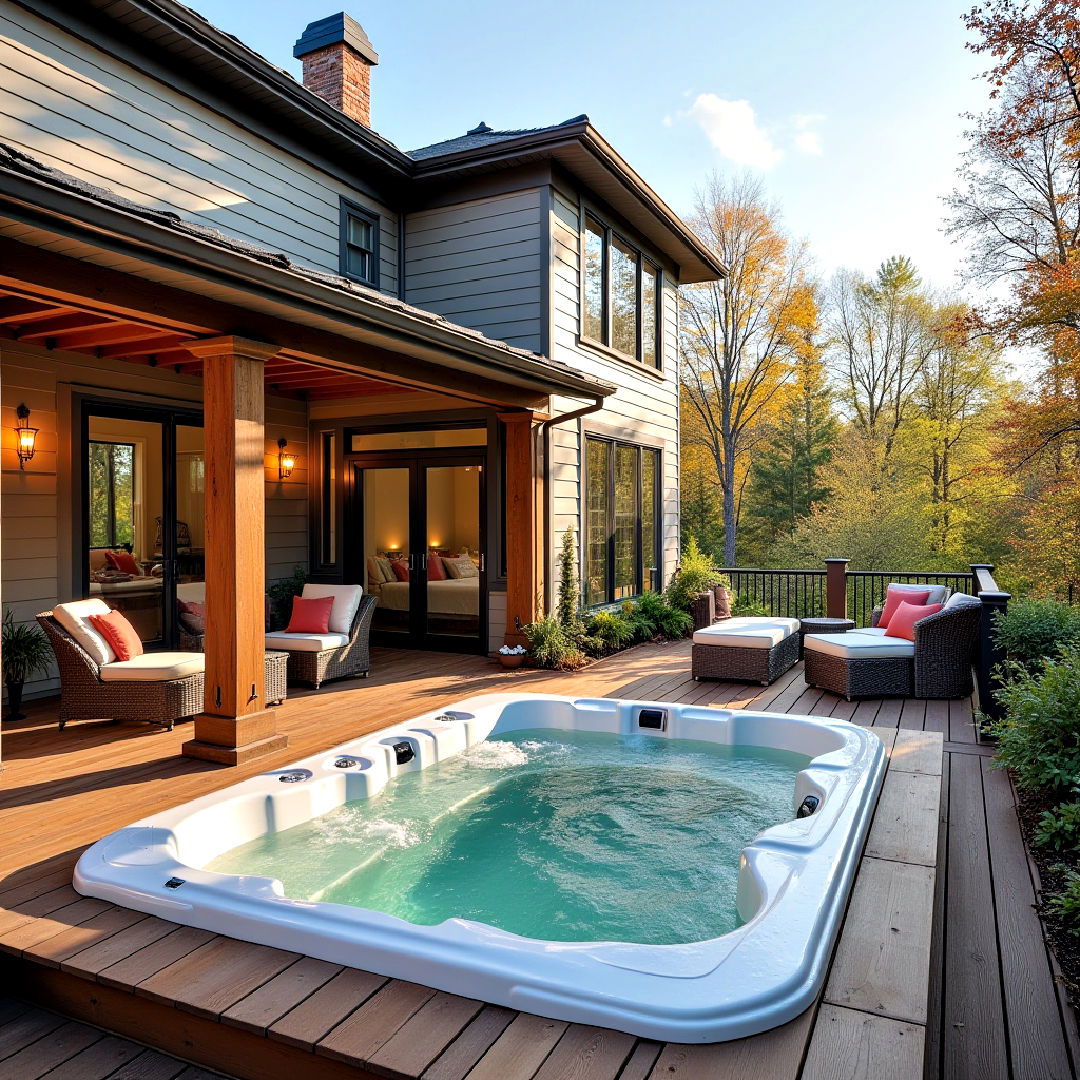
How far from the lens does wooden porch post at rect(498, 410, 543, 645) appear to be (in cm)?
759

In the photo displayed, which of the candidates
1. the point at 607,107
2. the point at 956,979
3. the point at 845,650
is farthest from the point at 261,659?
the point at 607,107

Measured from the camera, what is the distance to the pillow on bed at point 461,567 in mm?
8336

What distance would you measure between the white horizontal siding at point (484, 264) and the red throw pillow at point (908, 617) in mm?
4058

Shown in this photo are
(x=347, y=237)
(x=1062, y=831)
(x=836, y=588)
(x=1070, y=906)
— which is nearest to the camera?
(x=1070, y=906)

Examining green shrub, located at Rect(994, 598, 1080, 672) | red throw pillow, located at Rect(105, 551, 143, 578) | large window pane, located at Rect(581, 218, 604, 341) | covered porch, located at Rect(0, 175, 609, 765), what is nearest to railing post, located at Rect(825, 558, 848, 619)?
green shrub, located at Rect(994, 598, 1080, 672)

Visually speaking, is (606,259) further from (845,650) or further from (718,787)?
(718,787)

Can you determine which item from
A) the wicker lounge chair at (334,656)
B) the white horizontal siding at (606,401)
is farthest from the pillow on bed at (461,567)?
the wicker lounge chair at (334,656)

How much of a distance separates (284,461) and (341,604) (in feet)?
7.47

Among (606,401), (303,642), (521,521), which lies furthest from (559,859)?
(606,401)

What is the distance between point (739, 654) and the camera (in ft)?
22.5

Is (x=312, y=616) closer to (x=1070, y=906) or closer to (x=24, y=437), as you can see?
(x=24, y=437)

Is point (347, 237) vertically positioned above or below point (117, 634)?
above

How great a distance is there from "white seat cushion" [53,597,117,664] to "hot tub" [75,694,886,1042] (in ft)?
6.27

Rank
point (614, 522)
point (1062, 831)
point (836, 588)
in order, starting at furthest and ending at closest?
point (614, 522), point (836, 588), point (1062, 831)
